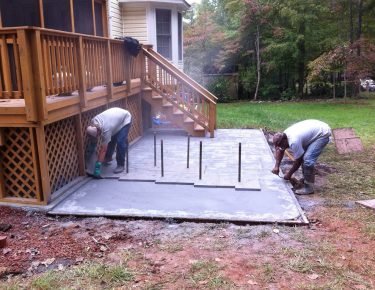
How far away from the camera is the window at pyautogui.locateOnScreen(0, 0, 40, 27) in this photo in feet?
31.9

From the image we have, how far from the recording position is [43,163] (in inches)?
197

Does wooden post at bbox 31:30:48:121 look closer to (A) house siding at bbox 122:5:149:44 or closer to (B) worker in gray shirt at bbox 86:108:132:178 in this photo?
(B) worker in gray shirt at bbox 86:108:132:178

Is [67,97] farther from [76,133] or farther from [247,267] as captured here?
[247,267]

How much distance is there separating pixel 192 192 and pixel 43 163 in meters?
2.08

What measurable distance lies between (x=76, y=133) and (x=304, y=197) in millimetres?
3646

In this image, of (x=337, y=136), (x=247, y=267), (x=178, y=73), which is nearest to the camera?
(x=247, y=267)

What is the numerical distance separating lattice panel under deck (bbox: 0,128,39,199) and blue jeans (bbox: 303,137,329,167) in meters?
3.84

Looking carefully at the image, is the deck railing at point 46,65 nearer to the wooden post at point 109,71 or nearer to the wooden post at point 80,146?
the wooden post at point 109,71

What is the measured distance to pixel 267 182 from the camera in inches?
240

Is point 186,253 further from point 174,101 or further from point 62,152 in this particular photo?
point 174,101

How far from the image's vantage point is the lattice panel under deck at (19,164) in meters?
5.05

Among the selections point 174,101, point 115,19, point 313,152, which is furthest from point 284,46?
point 313,152

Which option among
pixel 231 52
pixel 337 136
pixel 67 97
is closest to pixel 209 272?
pixel 67 97

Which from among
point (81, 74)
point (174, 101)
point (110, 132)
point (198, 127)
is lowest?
point (198, 127)
